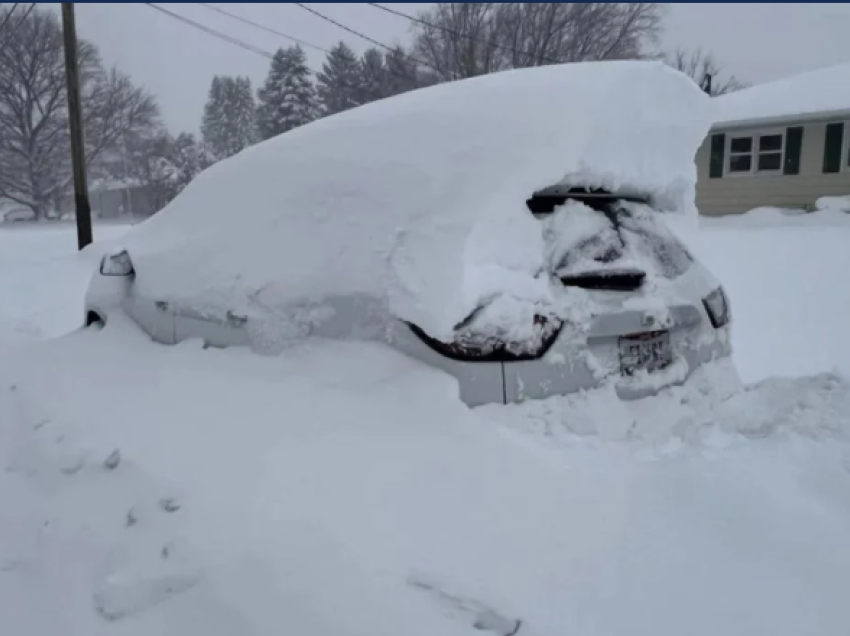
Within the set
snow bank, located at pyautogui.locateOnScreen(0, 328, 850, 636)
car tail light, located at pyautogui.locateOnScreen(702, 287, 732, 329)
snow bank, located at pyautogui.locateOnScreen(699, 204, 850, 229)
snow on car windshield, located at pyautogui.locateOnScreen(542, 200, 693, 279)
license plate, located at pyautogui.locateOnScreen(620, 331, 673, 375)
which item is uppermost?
snow bank, located at pyautogui.locateOnScreen(699, 204, 850, 229)

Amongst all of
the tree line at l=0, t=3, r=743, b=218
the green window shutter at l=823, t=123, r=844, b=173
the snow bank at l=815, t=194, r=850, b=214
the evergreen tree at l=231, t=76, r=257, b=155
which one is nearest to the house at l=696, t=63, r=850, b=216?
the green window shutter at l=823, t=123, r=844, b=173

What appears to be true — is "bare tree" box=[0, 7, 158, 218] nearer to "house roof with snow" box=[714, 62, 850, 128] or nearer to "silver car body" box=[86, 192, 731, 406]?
"house roof with snow" box=[714, 62, 850, 128]

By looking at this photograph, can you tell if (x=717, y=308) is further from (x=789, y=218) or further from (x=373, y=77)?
(x=373, y=77)

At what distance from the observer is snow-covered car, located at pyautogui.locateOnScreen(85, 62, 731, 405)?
2443 millimetres

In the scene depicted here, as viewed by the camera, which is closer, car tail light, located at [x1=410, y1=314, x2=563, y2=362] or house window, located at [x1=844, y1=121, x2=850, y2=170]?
car tail light, located at [x1=410, y1=314, x2=563, y2=362]

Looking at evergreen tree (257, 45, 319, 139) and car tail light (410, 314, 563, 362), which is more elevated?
evergreen tree (257, 45, 319, 139)

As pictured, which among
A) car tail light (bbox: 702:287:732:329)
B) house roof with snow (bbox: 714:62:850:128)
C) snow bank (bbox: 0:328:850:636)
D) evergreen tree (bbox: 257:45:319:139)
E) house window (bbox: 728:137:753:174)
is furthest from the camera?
evergreen tree (bbox: 257:45:319:139)

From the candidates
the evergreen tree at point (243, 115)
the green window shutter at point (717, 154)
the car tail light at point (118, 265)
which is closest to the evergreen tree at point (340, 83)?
the evergreen tree at point (243, 115)

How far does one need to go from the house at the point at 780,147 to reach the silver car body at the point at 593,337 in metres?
14.0

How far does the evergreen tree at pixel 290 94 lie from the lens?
39.9m

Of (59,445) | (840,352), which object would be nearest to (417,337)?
(59,445)

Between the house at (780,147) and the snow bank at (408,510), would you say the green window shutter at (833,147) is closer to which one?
the house at (780,147)

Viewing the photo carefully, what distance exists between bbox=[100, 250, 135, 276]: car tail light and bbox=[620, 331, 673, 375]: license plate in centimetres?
288

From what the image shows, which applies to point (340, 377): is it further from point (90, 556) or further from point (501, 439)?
point (90, 556)
